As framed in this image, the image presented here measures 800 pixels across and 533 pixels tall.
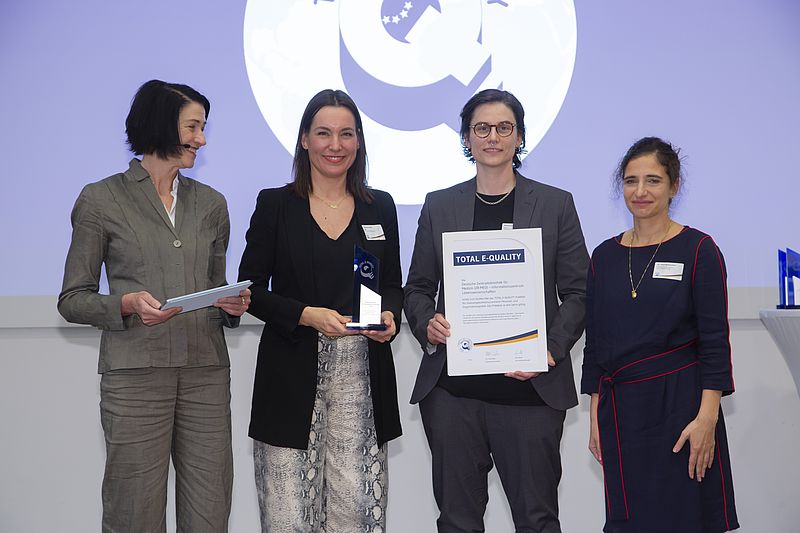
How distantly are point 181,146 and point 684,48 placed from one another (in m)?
2.51

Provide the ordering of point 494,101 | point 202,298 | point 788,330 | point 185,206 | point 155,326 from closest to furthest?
point 202,298, point 788,330, point 155,326, point 185,206, point 494,101

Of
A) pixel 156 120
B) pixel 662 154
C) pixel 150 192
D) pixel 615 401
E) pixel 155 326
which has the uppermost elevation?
pixel 156 120

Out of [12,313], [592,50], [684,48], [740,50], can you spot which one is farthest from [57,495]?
[740,50]

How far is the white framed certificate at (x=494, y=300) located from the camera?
225cm

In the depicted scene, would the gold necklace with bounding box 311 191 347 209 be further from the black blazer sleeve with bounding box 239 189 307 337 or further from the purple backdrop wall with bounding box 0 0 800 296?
the purple backdrop wall with bounding box 0 0 800 296

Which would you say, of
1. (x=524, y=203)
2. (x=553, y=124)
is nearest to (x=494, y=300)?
(x=524, y=203)

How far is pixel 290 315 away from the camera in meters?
2.20

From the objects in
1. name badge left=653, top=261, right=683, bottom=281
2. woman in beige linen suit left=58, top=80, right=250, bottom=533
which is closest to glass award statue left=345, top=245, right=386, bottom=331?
woman in beige linen suit left=58, top=80, right=250, bottom=533

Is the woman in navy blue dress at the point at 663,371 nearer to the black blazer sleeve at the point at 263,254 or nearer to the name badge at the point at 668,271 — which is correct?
the name badge at the point at 668,271

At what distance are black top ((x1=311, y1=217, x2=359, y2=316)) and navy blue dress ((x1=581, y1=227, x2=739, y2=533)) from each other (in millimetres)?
804

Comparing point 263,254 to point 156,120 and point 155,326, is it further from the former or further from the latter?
point 156,120

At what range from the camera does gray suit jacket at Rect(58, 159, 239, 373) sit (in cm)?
214

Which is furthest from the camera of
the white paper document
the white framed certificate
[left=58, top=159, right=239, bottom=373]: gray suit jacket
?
the white framed certificate

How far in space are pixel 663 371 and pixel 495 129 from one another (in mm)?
898
